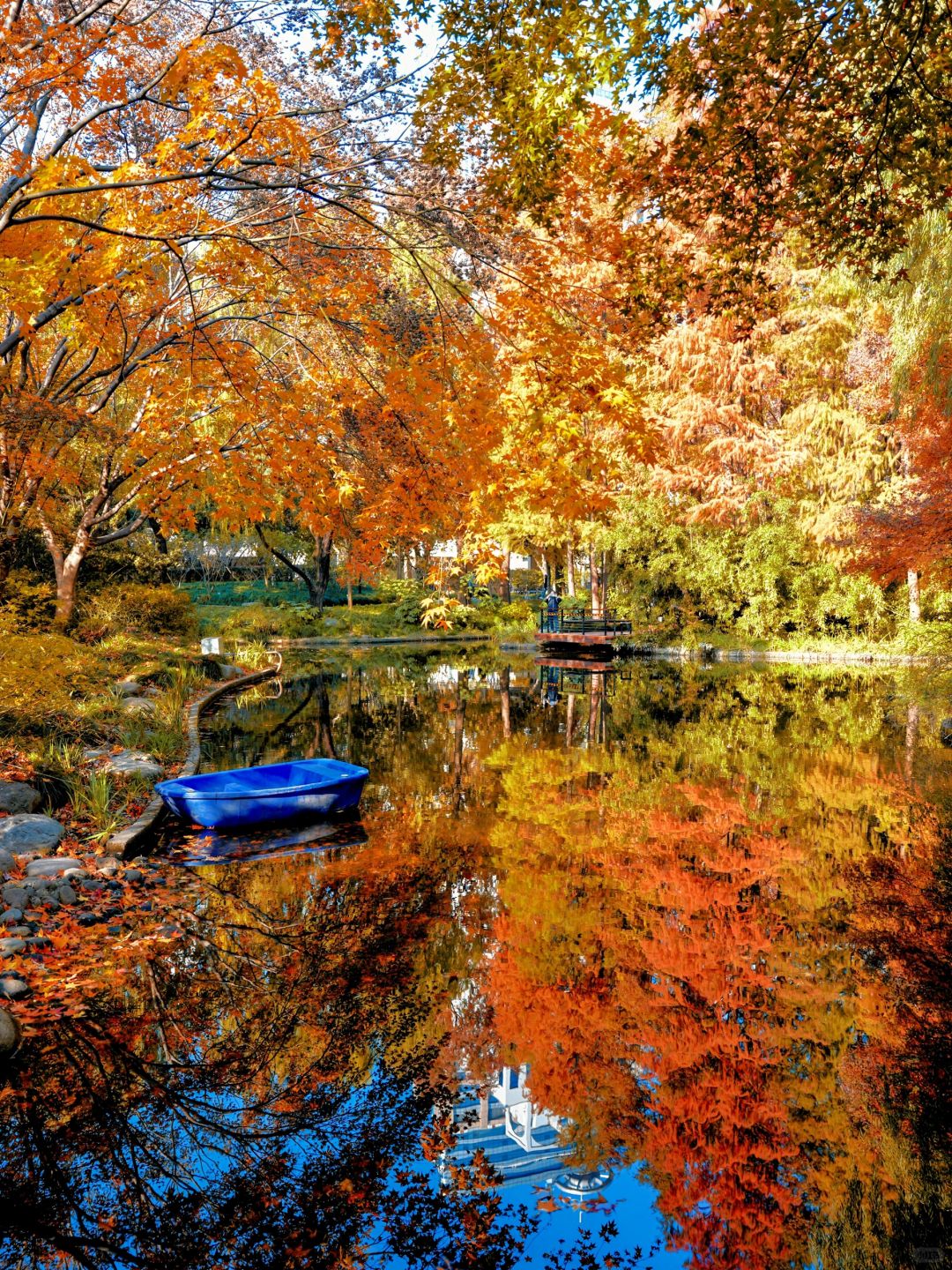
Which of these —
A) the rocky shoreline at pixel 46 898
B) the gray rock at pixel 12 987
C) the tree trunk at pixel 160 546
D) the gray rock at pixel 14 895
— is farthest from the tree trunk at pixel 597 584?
the gray rock at pixel 12 987

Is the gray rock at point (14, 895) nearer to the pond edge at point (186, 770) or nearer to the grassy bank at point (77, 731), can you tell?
the pond edge at point (186, 770)

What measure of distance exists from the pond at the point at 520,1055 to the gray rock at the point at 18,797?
140cm

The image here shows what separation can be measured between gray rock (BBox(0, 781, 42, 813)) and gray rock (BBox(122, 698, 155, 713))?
4281mm

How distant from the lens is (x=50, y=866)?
729cm

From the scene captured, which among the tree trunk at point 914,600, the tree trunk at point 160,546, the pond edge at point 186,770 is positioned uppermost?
the tree trunk at point 160,546

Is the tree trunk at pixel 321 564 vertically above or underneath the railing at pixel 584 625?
above

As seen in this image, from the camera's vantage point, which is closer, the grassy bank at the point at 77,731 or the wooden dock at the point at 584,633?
the grassy bank at the point at 77,731

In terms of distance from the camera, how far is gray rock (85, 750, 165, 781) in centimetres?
1039

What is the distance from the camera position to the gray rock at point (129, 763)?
10.4m

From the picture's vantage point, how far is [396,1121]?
4559 millimetres

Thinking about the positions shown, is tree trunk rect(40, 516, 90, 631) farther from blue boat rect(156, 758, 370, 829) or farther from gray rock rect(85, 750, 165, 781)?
blue boat rect(156, 758, 370, 829)

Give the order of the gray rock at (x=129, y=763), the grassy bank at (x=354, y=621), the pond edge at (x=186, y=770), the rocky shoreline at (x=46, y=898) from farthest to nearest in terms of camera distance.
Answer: the grassy bank at (x=354, y=621), the gray rock at (x=129, y=763), the pond edge at (x=186, y=770), the rocky shoreline at (x=46, y=898)

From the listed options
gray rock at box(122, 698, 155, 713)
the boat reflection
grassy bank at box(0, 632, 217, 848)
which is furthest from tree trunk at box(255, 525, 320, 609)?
the boat reflection

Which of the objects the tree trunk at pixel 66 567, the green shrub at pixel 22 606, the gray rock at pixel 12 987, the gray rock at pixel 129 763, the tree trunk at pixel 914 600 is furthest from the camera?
the tree trunk at pixel 914 600
